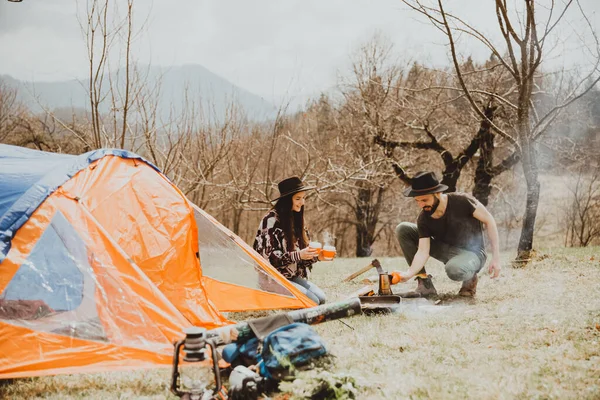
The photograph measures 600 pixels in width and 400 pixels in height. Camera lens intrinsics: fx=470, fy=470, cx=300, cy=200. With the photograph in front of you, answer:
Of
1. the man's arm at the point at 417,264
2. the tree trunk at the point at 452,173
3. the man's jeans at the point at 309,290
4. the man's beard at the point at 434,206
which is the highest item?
the tree trunk at the point at 452,173

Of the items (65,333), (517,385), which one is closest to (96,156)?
(65,333)

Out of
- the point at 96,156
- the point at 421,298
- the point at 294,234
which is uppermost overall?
the point at 96,156

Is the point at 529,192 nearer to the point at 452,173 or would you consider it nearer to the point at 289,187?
the point at 289,187

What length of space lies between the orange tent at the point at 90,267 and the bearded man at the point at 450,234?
2.21m

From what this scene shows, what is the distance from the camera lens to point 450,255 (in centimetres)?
501

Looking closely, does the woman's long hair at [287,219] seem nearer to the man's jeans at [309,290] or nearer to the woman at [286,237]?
the woman at [286,237]

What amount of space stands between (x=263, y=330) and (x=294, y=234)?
6.78 ft

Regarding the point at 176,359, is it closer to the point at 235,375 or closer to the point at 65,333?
the point at 235,375

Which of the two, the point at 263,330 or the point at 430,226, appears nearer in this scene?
the point at 263,330

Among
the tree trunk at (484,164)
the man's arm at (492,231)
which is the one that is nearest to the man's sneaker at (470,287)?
the man's arm at (492,231)

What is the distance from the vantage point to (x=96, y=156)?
383cm

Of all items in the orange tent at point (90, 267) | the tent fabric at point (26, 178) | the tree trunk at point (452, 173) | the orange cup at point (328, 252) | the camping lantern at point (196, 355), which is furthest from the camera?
the tree trunk at point (452, 173)

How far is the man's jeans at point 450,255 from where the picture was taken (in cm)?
471

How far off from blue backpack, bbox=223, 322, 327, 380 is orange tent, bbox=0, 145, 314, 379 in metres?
0.52
